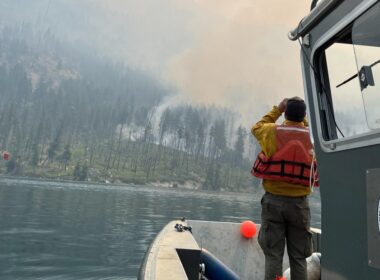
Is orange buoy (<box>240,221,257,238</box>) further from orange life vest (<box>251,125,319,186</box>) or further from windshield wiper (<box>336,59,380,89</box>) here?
windshield wiper (<box>336,59,380,89</box>)

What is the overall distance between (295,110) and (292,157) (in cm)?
63

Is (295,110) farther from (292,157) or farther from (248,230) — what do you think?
(248,230)

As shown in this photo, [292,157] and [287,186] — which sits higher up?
[292,157]

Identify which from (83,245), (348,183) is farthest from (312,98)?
(83,245)

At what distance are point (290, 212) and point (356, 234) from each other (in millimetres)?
1876

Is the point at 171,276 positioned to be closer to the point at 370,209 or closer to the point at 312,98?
the point at 370,209

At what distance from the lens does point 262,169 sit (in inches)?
195

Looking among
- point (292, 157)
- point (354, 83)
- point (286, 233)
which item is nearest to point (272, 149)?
point (292, 157)

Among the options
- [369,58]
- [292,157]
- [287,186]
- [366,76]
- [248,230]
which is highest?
[369,58]

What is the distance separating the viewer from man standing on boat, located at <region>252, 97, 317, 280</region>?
473 centimetres

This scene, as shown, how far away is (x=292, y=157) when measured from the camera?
473 centimetres

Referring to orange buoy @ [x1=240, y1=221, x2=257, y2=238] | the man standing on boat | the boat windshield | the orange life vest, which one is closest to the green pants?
the man standing on boat

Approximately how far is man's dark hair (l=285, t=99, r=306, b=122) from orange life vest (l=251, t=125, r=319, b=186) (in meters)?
0.15

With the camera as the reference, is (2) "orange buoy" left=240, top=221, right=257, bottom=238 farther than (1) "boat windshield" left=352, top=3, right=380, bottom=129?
Yes
